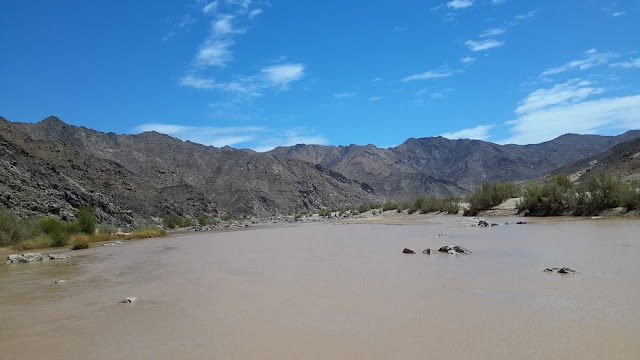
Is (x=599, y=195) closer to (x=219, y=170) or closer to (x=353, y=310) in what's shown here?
(x=353, y=310)

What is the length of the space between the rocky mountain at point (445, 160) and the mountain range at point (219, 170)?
16.4 inches

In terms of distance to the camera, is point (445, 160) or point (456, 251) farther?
point (445, 160)

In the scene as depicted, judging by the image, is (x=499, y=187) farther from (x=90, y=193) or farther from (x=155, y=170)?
(x=155, y=170)

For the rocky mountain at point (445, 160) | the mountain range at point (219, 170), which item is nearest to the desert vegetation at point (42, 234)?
the mountain range at point (219, 170)

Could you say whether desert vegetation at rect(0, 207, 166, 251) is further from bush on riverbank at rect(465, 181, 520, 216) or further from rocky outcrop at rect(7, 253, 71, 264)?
bush on riverbank at rect(465, 181, 520, 216)

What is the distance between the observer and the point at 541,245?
13.3 metres

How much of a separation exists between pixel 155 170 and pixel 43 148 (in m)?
35.2

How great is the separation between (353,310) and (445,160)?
583ft

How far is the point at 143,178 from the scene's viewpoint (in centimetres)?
7881

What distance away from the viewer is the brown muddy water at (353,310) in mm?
5043

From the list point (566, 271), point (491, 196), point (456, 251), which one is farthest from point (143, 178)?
point (566, 271)

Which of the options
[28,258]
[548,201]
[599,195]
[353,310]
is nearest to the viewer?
[353,310]

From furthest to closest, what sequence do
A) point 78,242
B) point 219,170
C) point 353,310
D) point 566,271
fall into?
point 219,170 < point 78,242 < point 566,271 < point 353,310

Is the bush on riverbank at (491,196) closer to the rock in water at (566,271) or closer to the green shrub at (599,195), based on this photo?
the green shrub at (599,195)
